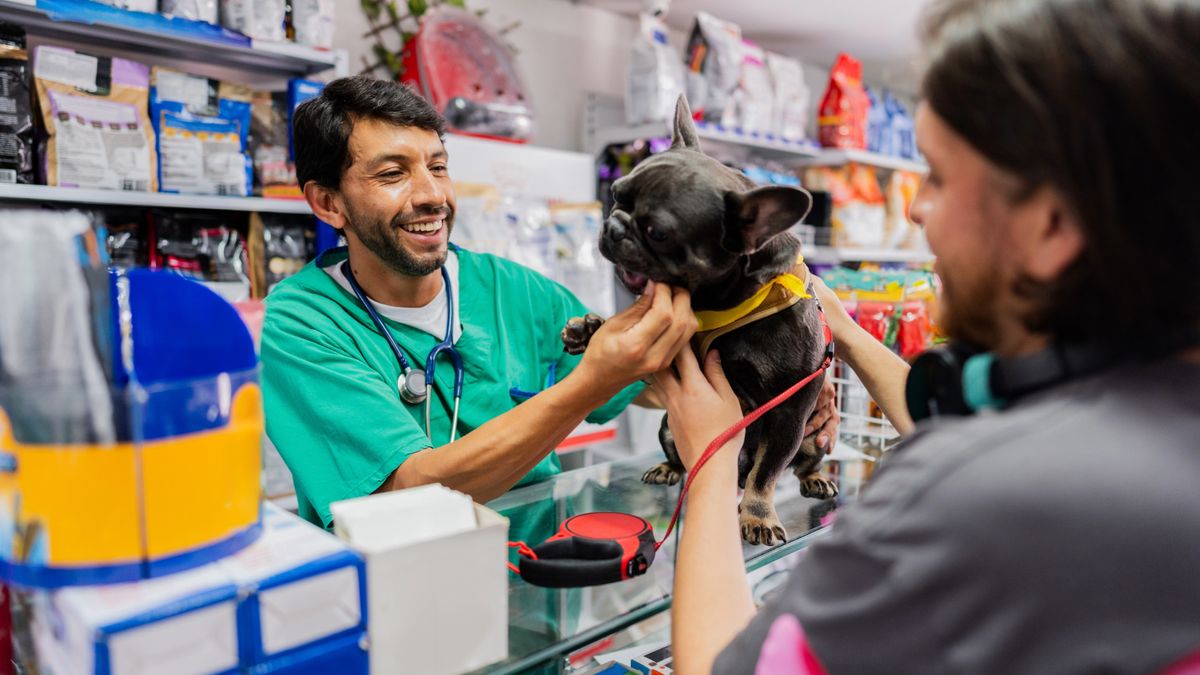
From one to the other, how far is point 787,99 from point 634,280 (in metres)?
3.39

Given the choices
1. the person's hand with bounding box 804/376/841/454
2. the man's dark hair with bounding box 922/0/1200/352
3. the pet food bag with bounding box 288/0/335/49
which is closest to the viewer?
the man's dark hair with bounding box 922/0/1200/352

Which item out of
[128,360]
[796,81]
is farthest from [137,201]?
[796,81]

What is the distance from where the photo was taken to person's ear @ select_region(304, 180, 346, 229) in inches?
63.1

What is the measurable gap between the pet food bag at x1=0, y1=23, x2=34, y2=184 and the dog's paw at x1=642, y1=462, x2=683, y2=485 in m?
1.75

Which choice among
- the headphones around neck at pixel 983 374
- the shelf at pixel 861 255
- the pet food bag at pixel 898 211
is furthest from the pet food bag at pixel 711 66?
the headphones around neck at pixel 983 374

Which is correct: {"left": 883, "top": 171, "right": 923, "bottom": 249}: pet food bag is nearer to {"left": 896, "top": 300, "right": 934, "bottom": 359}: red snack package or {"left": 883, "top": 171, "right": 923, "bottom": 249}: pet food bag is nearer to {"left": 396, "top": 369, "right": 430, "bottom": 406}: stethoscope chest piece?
{"left": 896, "top": 300, "right": 934, "bottom": 359}: red snack package

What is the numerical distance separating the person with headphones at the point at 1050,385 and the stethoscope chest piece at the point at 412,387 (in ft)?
3.26

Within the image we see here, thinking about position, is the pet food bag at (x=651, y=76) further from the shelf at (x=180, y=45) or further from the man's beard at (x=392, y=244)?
the man's beard at (x=392, y=244)

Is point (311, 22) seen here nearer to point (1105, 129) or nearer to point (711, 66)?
point (711, 66)

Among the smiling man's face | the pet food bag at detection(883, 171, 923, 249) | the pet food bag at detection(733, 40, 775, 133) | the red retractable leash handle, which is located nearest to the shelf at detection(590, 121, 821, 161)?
the pet food bag at detection(733, 40, 775, 133)

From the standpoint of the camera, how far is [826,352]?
1.11m

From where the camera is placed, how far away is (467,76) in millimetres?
2855

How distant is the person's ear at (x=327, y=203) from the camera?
5.26ft

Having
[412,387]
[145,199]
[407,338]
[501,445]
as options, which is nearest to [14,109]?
[145,199]
